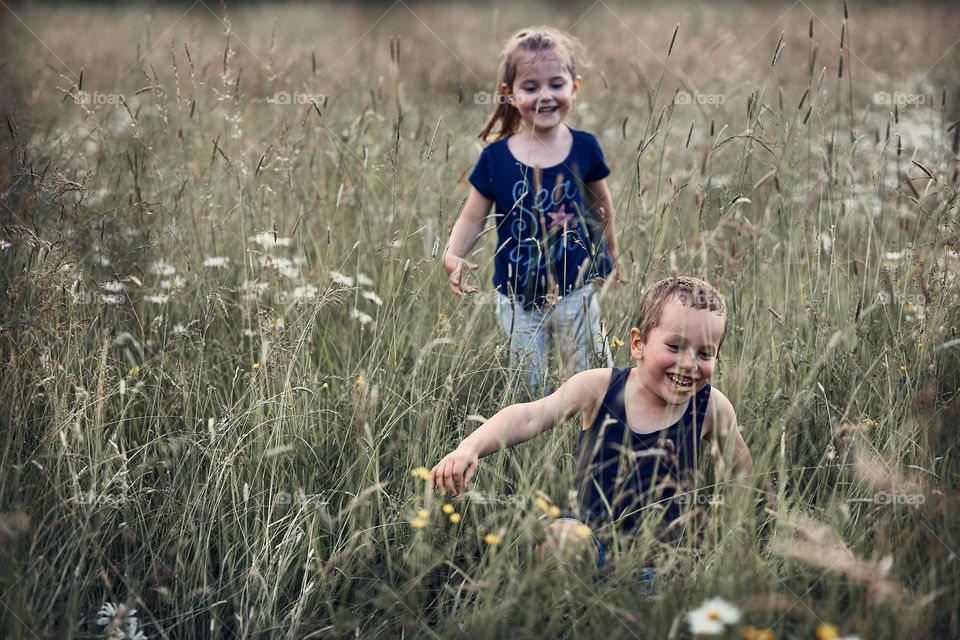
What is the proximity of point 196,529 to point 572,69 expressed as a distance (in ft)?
5.74

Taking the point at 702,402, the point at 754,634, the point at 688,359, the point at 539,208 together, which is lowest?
the point at 754,634

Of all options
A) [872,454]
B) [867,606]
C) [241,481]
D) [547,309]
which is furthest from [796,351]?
[241,481]

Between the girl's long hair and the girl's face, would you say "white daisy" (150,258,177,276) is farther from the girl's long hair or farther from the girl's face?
the girl's face

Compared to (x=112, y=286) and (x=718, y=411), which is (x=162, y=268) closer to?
(x=112, y=286)

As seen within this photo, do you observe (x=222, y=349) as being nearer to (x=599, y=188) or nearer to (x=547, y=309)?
(x=547, y=309)

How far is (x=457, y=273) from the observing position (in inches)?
85.0

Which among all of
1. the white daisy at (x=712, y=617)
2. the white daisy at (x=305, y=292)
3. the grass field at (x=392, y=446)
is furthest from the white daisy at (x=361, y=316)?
the white daisy at (x=712, y=617)

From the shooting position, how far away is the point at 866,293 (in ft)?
8.07

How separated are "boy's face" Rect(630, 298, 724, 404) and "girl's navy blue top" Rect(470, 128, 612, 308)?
27.3 inches

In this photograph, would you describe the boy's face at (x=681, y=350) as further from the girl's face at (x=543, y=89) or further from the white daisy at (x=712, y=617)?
the girl's face at (x=543, y=89)

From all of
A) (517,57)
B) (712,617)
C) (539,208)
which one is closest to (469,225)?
(539,208)

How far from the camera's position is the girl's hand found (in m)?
2.09

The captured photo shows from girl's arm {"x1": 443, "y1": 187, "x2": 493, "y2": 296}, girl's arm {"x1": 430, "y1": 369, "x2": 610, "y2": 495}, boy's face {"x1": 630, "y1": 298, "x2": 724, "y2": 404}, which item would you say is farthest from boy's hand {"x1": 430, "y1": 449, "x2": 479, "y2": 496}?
girl's arm {"x1": 443, "y1": 187, "x2": 493, "y2": 296}

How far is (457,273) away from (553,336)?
469mm
